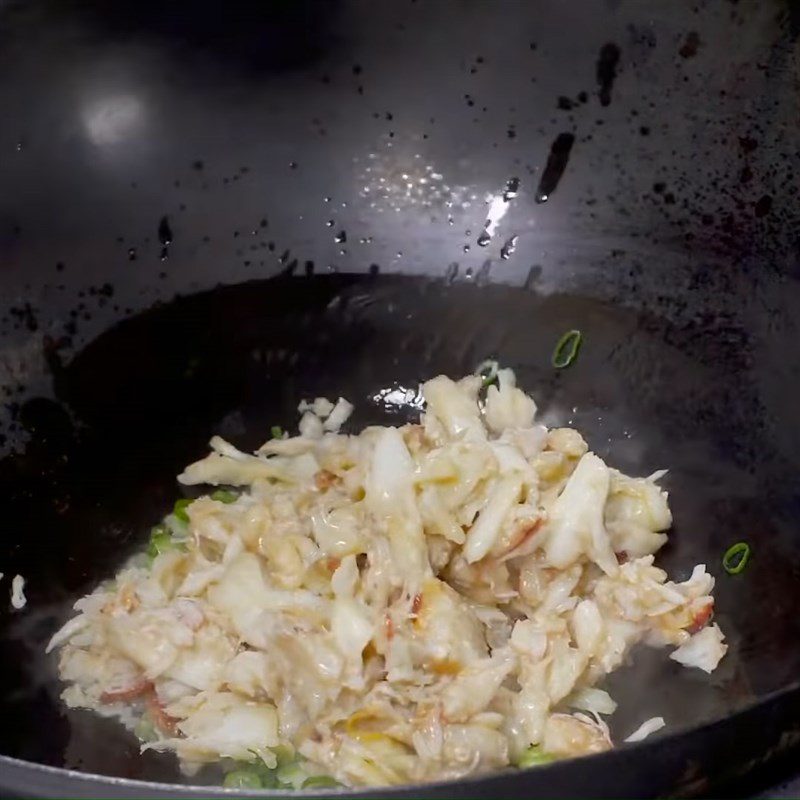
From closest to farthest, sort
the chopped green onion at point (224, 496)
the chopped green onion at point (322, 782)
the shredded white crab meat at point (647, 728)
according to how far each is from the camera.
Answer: the chopped green onion at point (322, 782)
the shredded white crab meat at point (647, 728)
the chopped green onion at point (224, 496)

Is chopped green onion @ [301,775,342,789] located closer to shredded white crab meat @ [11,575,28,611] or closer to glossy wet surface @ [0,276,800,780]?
glossy wet surface @ [0,276,800,780]

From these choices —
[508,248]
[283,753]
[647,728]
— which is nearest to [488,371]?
[508,248]

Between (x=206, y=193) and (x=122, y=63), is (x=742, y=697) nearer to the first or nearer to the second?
(x=206, y=193)

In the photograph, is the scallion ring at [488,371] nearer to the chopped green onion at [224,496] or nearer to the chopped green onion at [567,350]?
the chopped green onion at [567,350]

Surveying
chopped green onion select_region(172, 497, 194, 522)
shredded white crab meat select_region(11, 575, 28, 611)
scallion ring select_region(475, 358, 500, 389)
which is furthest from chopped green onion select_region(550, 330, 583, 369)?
shredded white crab meat select_region(11, 575, 28, 611)

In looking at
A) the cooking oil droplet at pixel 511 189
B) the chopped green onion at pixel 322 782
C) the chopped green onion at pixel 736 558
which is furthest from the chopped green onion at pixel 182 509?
the chopped green onion at pixel 736 558

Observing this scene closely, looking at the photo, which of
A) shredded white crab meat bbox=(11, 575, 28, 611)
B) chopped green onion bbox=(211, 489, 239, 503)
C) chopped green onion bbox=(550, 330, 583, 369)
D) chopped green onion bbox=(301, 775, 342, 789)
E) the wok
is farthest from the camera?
chopped green onion bbox=(550, 330, 583, 369)

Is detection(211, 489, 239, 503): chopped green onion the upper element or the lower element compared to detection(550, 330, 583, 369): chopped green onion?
lower

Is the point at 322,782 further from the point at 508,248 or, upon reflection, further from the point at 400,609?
the point at 508,248
